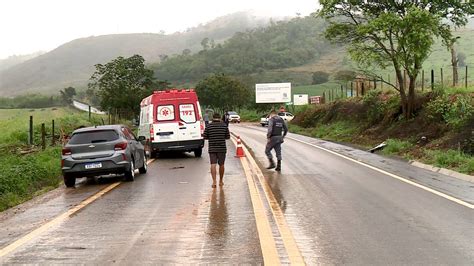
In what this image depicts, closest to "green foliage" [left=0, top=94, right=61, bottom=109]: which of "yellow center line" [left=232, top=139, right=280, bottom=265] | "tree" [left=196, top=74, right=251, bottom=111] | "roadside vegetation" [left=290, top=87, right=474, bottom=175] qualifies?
"tree" [left=196, top=74, right=251, bottom=111]

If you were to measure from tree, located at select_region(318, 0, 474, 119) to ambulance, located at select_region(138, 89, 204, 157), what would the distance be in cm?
869

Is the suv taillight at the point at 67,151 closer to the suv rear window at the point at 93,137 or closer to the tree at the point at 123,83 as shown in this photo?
the suv rear window at the point at 93,137

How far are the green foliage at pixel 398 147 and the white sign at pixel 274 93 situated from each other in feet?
192

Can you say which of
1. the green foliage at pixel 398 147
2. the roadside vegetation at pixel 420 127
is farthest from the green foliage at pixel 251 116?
the green foliage at pixel 398 147

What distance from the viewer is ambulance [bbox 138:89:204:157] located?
21234 millimetres

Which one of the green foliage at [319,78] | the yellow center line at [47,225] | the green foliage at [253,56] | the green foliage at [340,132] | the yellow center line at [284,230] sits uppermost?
the green foliage at [253,56]

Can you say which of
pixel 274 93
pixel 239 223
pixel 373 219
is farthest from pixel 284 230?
pixel 274 93

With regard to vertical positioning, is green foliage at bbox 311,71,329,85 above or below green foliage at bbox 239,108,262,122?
above

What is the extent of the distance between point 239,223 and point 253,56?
15671 centimetres

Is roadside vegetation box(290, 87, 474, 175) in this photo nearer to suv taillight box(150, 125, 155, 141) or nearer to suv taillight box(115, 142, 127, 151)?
suv taillight box(115, 142, 127, 151)

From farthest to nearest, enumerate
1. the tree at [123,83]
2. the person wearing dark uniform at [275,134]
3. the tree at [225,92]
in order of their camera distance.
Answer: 1. the tree at [225,92]
2. the tree at [123,83]
3. the person wearing dark uniform at [275,134]

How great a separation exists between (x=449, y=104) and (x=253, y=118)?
201 ft

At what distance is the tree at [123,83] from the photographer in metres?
47.7

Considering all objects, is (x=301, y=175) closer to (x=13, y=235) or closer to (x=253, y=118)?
(x=13, y=235)
